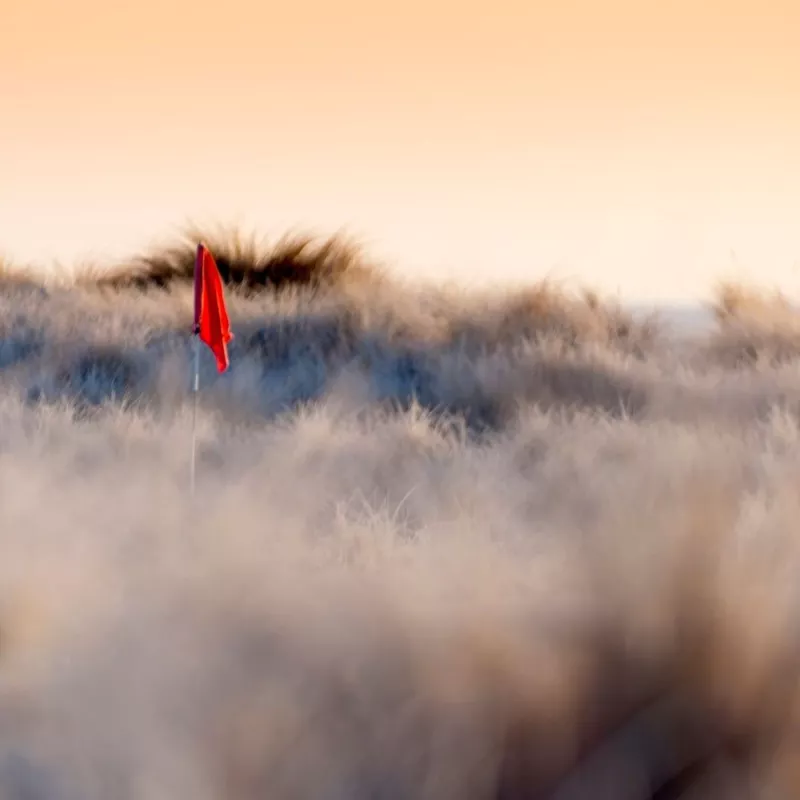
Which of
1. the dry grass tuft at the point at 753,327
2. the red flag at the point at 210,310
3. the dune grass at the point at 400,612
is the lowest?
the dune grass at the point at 400,612

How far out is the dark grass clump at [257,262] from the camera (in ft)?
23.4

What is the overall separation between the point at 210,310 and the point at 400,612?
1866mm

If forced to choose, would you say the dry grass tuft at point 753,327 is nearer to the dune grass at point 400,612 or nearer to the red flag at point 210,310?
the dune grass at point 400,612

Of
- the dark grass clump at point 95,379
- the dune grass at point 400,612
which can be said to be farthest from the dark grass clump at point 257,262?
the dune grass at point 400,612

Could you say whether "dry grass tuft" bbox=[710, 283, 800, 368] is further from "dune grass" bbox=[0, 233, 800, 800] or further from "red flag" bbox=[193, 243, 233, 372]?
"red flag" bbox=[193, 243, 233, 372]

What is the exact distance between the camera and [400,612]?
155cm

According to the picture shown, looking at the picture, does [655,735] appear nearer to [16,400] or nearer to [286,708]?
[286,708]

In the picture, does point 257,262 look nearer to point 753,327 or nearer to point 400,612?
point 753,327

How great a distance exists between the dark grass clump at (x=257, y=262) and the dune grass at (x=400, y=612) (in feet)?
11.6

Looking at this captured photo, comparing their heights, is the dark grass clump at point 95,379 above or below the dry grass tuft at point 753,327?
below

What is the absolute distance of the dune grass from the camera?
129 cm

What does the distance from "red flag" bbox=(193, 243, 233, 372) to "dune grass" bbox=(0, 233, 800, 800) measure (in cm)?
38

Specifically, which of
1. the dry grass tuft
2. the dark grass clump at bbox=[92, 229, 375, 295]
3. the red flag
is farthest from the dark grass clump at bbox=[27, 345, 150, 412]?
the dry grass tuft

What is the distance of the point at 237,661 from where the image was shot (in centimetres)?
146
